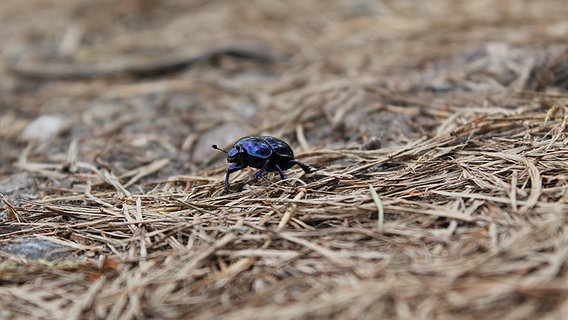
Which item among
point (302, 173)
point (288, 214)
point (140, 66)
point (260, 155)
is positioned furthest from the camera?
point (140, 66)

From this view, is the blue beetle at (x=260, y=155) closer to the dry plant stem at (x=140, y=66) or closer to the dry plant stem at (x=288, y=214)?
the dry plant stem at (x=288, y=214)

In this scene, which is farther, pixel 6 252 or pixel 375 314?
pixel 6 252

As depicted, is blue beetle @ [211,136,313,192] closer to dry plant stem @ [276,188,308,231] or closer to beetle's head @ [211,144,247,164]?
beetle's head @ [211,144,247,164]

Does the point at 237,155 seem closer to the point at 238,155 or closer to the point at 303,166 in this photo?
the point at 238,155

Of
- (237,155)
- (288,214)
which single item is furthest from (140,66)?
(288,214)

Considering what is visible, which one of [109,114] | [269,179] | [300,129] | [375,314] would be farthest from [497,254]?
[109,114]

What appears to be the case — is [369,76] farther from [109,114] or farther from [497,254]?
[497,254]

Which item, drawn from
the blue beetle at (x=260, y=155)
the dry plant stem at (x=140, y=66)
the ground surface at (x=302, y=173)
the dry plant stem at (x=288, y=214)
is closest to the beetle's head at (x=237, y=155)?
the blue beetle at (x=260, y=155)
